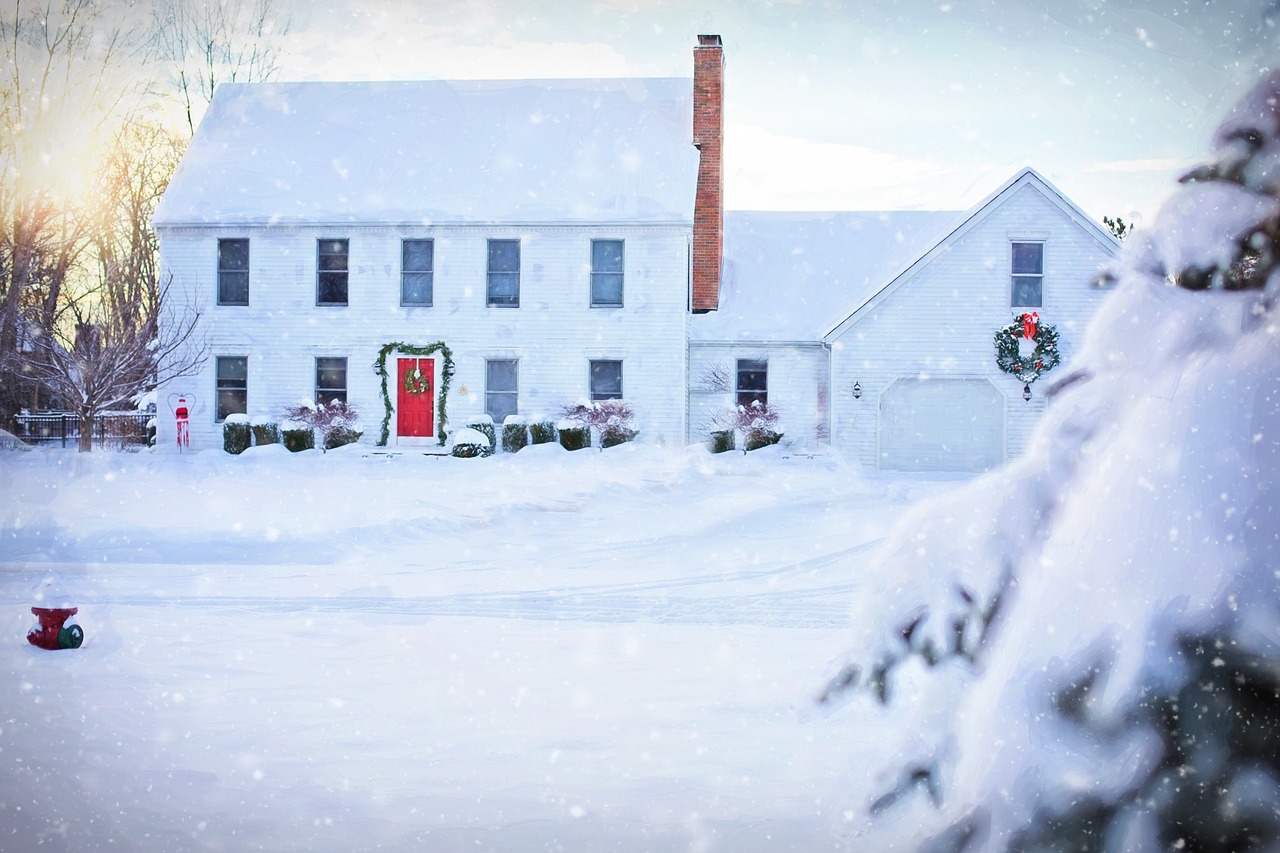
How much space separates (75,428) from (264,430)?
23.2 feet

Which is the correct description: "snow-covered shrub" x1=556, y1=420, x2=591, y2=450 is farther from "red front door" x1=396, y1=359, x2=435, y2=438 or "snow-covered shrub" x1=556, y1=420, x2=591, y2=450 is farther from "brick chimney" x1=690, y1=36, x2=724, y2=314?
"brick chimney" x1=690, y1=36, x2=724, y2=314

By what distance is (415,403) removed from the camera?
20859 mm

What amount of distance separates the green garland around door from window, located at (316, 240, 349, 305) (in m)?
1.56

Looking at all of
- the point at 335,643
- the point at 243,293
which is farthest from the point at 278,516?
the point at 243,293

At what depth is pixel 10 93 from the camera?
6.45m

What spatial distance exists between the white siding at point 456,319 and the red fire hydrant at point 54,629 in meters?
14.9

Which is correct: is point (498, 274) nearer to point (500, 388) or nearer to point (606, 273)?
point (606, 273)

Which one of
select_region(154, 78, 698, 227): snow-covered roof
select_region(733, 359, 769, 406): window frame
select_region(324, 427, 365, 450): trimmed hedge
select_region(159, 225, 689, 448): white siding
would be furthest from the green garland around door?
select_region(733, 359, 769, 406): window frame

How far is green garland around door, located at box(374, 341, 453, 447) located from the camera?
20688 mm

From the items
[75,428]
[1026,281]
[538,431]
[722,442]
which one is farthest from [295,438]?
[1026,281]

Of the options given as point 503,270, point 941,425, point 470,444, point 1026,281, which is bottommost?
point 470,444

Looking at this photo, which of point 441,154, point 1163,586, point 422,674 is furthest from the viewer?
point 441,154

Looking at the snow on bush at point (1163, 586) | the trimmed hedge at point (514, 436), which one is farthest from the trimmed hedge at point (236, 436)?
the snow on bush at point (1163, 586)

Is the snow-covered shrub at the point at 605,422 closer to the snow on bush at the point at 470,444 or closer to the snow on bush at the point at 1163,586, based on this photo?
the snow on bush at the point at 470,444
